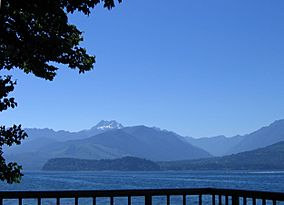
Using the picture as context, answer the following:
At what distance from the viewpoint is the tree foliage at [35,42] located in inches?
272

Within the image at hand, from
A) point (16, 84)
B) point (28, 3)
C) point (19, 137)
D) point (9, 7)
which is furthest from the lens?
point (19, 137)

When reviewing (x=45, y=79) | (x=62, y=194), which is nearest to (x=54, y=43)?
(x=45, y=79)

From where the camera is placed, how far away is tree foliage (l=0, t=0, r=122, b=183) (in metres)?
6.90

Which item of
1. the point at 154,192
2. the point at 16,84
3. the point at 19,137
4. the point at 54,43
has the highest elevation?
the point at 54,43

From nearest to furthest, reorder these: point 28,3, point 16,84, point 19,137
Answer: point 28,3
point 16,84
point 19,137

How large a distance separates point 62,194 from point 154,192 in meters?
1.55

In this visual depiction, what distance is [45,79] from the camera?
8359mm

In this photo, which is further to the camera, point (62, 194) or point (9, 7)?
point (62, 194)

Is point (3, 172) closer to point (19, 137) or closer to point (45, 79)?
point (19, 137)

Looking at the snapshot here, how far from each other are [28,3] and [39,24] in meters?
1.07

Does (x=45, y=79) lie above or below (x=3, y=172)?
above

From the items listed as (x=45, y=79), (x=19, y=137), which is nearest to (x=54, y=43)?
(x=45, y=79)

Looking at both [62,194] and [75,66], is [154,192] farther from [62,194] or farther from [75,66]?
[75,66]

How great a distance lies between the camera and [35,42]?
7316mm
